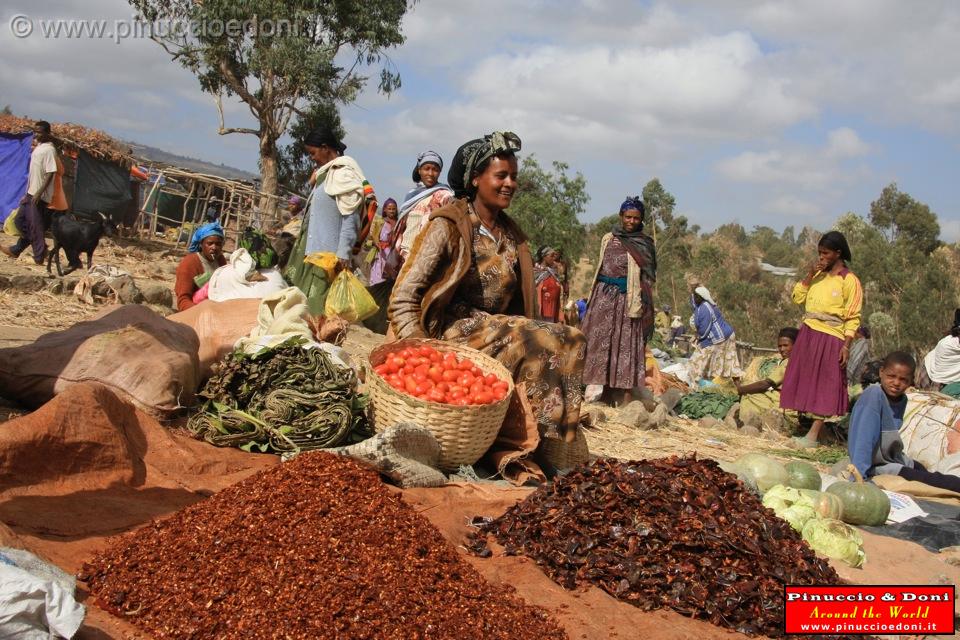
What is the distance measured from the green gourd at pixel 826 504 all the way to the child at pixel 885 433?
1143 millimetres

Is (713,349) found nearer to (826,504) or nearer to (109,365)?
(826,504)

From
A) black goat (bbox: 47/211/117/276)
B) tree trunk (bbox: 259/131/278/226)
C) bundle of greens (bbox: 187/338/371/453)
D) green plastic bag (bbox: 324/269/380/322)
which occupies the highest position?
tree trunk (bbox: 259/131/278/226)

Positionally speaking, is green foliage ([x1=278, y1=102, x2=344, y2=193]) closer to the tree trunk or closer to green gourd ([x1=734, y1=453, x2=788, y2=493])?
the tree trunk

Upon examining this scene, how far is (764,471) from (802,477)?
0.30 meters

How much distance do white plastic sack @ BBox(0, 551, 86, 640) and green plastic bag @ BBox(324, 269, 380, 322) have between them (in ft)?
15.2

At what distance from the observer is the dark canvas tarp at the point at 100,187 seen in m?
16.8

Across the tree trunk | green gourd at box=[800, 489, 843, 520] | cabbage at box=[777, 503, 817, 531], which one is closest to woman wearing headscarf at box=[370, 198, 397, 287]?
green gourd at box=[800, 489, 843, 520]

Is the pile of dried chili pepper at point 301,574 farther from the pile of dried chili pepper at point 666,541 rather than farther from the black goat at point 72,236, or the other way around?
the black goat at point 72,236

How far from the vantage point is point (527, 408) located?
459 centimetres

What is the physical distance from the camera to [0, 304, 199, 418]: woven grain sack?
14.2 feet

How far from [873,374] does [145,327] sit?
7.89 metres

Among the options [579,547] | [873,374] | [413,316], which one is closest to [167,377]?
[413,316]

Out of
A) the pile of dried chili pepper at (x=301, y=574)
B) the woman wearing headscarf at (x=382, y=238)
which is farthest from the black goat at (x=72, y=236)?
the pile of dried chili pepper at (x=301, y=574)

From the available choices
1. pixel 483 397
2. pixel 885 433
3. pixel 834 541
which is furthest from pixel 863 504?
pixel 483 397
